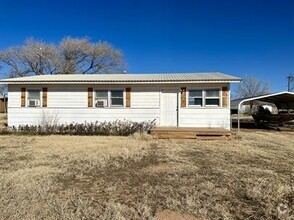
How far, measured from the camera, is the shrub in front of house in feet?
42.0

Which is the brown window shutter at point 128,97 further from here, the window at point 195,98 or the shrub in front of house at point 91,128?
the window at point 195,98

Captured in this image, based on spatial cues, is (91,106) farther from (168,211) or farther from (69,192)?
(168,211)

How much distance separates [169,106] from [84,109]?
14.9ft

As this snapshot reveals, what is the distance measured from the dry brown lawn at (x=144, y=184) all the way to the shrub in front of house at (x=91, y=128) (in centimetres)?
444

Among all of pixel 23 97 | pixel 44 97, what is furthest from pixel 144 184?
pixel 23 97

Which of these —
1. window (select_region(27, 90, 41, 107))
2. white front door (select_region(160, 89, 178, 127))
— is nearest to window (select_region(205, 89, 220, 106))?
white front door (select_region(160, 89, 178, 127))

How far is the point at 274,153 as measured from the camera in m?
8.41

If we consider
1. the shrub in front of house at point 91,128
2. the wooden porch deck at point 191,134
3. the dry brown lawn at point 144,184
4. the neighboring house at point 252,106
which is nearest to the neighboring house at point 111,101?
the shrub in front of house at point 91,128

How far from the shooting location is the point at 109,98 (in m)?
13.6

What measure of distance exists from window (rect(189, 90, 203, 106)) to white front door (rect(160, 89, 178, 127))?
0.79m

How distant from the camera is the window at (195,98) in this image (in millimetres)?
13328

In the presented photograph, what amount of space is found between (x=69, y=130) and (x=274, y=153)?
9.36 meters

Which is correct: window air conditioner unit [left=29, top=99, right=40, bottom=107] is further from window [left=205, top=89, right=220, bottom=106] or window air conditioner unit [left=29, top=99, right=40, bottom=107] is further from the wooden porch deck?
window [left=205, top=89, right=220, bottom=106]

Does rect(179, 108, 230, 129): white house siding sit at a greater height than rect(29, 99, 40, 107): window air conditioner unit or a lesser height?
lesser
